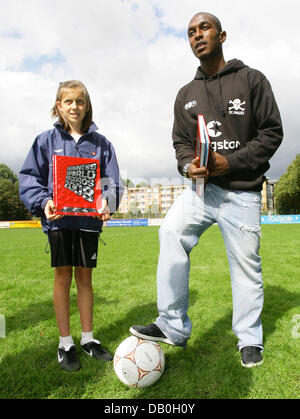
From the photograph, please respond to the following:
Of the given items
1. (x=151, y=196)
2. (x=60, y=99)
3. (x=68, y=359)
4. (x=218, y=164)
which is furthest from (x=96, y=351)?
(x=151, y=196)

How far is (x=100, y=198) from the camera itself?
301 cm

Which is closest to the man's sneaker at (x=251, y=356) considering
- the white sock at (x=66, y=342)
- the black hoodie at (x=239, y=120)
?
the black hoodie at (x=239, y=120)

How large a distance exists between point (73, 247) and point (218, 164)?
1516mm

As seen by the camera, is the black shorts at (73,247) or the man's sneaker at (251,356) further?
the black shorts at (73,247)

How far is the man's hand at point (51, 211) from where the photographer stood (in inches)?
107

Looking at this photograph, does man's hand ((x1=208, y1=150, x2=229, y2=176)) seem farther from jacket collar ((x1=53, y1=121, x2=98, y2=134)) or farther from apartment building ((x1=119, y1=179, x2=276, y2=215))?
jacket collar ((x1=53, y1=121, x2=98, y2=134))

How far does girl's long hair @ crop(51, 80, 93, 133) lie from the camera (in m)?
2.97

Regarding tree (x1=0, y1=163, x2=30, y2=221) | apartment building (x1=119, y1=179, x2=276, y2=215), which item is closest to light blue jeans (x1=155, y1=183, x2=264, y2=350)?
apartment building (x1=119, y1=179, x2=276, y2=215)

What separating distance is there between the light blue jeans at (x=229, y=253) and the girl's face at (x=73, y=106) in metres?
1.27

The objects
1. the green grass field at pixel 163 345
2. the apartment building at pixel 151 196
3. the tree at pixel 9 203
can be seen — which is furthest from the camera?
the tree at pixel 9 203

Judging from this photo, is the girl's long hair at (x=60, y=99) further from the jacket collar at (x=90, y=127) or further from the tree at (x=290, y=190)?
the tree at (x=290, y=190)

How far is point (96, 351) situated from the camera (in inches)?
116
